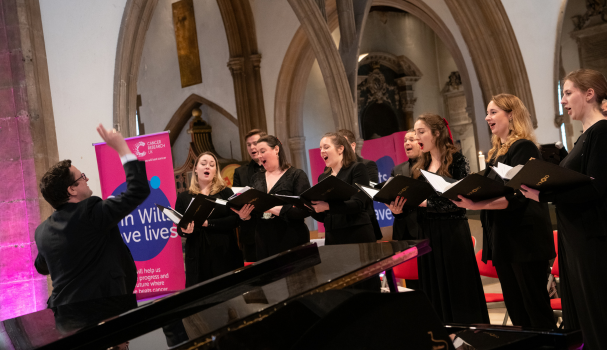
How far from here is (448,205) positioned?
3.20 meters

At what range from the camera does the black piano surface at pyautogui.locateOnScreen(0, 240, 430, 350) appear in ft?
4.94

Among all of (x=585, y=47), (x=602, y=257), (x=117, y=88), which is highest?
(x=585, y=47)

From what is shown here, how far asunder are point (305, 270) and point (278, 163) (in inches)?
81.4

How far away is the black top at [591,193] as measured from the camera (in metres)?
2.29

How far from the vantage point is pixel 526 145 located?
284 centimetres

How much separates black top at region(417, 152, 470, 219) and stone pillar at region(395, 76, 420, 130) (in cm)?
1203

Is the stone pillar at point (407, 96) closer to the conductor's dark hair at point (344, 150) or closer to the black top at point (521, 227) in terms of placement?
the conductor's dark hair at point (344, 150)

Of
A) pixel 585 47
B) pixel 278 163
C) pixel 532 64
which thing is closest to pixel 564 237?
pixel 278 163

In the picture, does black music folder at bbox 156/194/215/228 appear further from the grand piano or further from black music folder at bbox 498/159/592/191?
black music folder at bbox 498/159/592/191

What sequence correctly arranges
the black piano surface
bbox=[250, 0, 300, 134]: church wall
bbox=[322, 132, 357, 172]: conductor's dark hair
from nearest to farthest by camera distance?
the black piano surface < bbox=[322, 132, 357, 172]: conductor's dark hair < bbox=[250, 0, 300, 134]: church wall

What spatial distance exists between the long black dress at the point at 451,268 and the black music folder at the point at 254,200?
97 cm

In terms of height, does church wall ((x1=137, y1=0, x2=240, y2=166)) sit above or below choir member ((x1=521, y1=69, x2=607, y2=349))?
above

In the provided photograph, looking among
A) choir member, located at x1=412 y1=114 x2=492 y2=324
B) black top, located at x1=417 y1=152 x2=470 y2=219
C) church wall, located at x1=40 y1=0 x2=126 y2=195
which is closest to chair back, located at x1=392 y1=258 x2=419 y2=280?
choir member, located at x1=412 y1=114 x2=492 y2=324

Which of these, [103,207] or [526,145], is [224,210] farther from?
[526,145]
